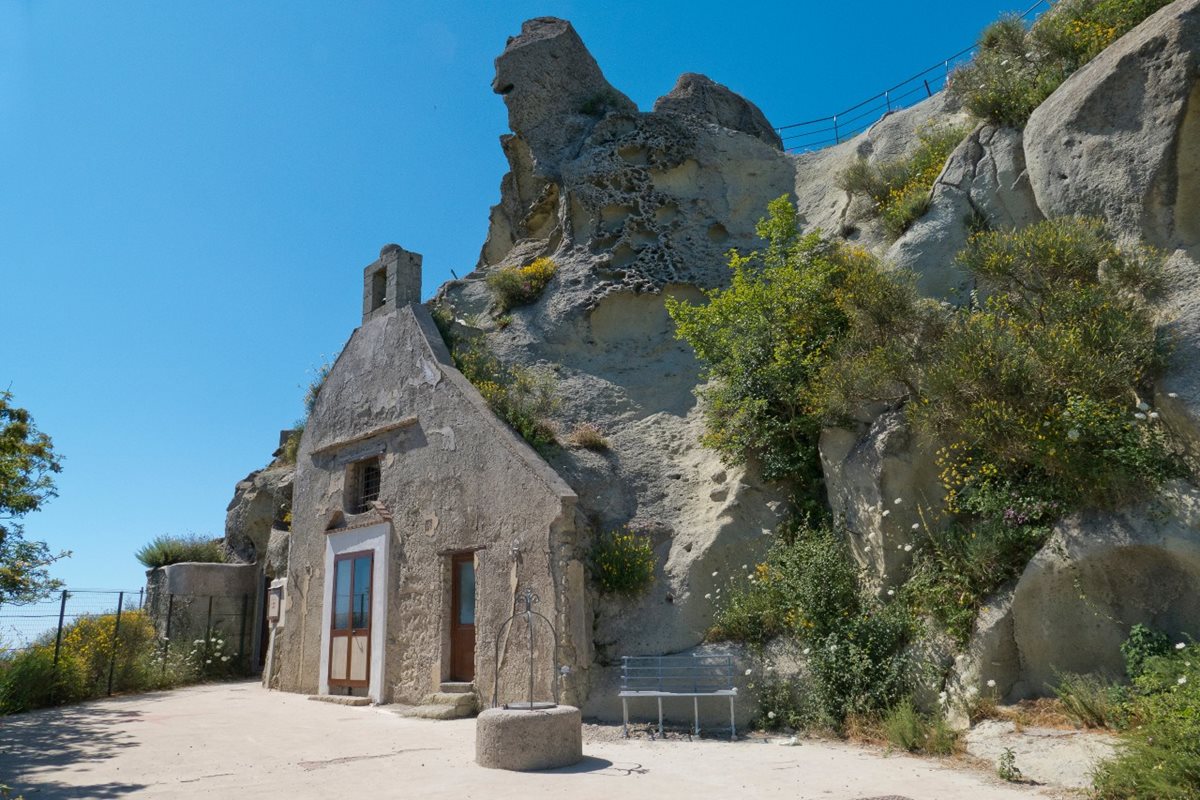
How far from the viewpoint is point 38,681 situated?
37.8 feet

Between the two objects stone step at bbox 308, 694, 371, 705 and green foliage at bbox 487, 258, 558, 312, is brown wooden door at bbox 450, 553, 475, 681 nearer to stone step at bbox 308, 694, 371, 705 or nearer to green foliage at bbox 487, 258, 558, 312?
stone step at bbox 308, 694, 371, 705

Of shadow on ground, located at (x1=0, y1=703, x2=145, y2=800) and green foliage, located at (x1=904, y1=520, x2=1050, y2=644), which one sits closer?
shadow on ground, located at (x1=0, y1=703, x2=145, y2=800)

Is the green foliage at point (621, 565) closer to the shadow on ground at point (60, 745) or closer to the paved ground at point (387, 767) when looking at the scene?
the paved ground at point (387, 767)

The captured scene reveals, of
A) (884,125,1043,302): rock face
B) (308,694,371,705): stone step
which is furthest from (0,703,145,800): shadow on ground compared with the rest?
(884,125,1043,302): rock face

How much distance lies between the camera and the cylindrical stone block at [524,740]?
274 inches

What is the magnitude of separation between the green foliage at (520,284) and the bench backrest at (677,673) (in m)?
8.21

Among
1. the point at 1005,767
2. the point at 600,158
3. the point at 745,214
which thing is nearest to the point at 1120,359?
the point at 1005,767

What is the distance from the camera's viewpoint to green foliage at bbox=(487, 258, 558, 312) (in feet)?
52.9

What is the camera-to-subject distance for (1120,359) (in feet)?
25.0

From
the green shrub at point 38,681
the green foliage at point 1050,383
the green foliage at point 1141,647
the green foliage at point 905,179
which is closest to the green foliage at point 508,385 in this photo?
the green foliage at point 1050,383

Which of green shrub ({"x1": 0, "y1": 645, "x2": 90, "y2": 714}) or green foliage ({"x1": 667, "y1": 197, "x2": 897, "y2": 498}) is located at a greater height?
green foliage ({"x1": 667, "y1": 197, "x2": 897, "y2": 498})

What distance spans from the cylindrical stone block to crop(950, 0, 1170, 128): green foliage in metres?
10.1

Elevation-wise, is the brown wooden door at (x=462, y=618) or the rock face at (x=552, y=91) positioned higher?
the rock face at (x=552, y=91)

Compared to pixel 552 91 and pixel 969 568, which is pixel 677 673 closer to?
pixel 969 568
